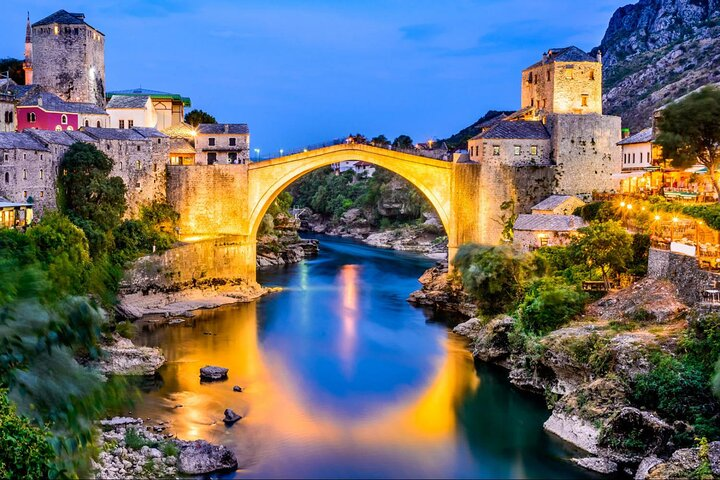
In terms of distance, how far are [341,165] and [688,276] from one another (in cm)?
5457

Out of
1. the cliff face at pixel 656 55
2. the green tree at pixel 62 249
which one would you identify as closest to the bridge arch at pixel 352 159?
the green tree at pixel 62 249

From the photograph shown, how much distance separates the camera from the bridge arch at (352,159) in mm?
28828

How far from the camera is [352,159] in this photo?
29688 mm

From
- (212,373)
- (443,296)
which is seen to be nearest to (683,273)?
(212,373)

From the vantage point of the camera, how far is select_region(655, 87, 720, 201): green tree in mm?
19062

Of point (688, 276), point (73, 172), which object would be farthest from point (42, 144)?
point (688, 276)

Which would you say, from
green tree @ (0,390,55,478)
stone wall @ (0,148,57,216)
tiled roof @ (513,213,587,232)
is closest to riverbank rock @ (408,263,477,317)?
tiled roof @ (513,213,587,232)

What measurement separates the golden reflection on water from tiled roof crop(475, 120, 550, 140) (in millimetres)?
8902

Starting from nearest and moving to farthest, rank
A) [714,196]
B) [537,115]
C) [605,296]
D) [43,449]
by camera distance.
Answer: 1. [43,449]
2. [605,296]
3. [714,196]
4. [537,115]

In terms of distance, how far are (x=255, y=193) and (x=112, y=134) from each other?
547 centimetres

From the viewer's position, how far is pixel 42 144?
23250mm

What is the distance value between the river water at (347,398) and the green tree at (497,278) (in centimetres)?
140

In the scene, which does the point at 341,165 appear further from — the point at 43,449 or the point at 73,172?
the point at 43,449

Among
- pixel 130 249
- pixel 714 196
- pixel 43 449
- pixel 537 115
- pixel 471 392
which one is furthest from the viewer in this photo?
pixel 537 115
